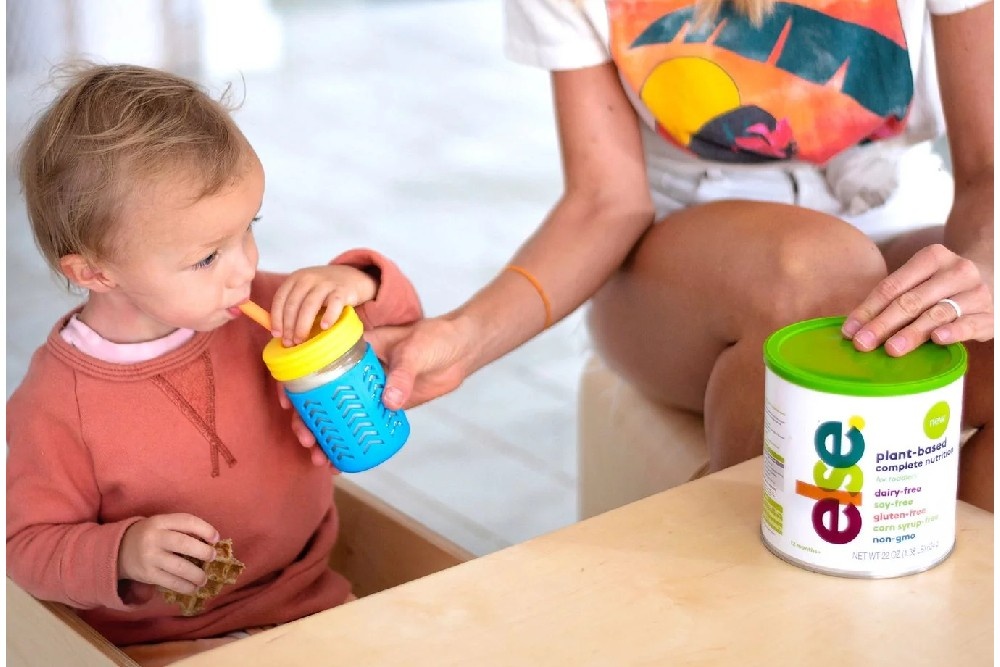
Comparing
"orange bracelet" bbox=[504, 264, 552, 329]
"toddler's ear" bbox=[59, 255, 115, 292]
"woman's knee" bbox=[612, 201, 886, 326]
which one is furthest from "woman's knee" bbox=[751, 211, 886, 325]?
"toddler's ear" bbox=[59, 255, 115, 292]

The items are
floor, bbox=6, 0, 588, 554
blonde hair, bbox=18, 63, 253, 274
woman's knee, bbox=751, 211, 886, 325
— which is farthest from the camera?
floor, bbox=6, 0, 588, 554

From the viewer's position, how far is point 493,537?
1.81 meters

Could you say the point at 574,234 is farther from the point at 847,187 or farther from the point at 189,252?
the point at 189,252

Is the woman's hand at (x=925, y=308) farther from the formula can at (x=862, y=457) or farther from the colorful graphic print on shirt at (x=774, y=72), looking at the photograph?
the colorful graphic print on shirt at (x=774, y=72)

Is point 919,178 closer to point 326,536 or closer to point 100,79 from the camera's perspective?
point 326,536

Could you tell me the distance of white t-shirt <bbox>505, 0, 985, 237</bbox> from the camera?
4.27 ft

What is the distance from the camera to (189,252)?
1.06m

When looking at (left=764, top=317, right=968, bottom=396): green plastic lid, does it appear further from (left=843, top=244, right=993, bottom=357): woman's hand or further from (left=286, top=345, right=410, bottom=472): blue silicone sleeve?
(left=286, top=345, right=410, bottom=472): blue silicone sleeve

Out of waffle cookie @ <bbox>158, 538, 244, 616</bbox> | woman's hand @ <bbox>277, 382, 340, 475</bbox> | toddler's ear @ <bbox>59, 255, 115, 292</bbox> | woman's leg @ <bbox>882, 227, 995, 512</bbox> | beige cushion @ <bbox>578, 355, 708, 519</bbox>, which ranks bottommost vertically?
beige cushion @ <bbox>578, 355, 708, 519</bbox>

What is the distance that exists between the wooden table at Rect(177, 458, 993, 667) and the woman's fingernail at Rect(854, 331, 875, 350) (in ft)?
0.48

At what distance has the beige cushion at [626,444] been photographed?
53.6 inches

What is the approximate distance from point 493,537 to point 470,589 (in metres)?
0.94

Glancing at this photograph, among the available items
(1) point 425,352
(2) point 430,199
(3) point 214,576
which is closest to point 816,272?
(1) point 425,352

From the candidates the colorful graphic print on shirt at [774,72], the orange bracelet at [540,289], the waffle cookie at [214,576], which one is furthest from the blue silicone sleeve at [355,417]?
the colorful graphic print on shirt at [774,72]
